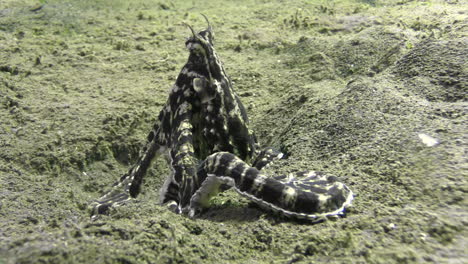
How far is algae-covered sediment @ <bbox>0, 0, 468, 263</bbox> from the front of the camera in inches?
77.8

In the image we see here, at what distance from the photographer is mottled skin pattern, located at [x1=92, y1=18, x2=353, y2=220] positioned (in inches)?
105

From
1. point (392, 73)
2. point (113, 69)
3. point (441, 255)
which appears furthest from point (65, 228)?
point (113, 69)

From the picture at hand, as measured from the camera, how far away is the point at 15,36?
7.36 m

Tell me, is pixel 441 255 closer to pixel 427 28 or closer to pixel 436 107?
pixel 436 107

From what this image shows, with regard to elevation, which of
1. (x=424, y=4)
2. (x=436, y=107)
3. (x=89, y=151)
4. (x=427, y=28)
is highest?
(x=424, y=4)

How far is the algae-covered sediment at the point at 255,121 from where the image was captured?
1.98m

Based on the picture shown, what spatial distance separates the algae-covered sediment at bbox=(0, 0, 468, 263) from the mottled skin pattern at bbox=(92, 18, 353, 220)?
223 millimetres

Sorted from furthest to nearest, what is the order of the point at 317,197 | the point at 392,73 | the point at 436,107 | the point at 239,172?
1. the point at 392,73
2. the point at 436,107
3. the point at 239,172
4. the point at 317,197

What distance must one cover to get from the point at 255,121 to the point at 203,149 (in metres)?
1.64

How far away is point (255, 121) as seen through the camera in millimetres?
5180

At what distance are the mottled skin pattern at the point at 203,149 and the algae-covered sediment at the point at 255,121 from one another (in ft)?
0.73

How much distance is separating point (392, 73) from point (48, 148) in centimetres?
461

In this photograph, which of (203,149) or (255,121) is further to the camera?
(255,121)

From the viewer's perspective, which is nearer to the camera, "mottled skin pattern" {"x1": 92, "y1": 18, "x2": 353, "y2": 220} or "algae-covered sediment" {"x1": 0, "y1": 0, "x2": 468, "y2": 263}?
"algae-covered sediment" {"x1": 0, "y1": 0, "x2": 468, "y2": 263}
